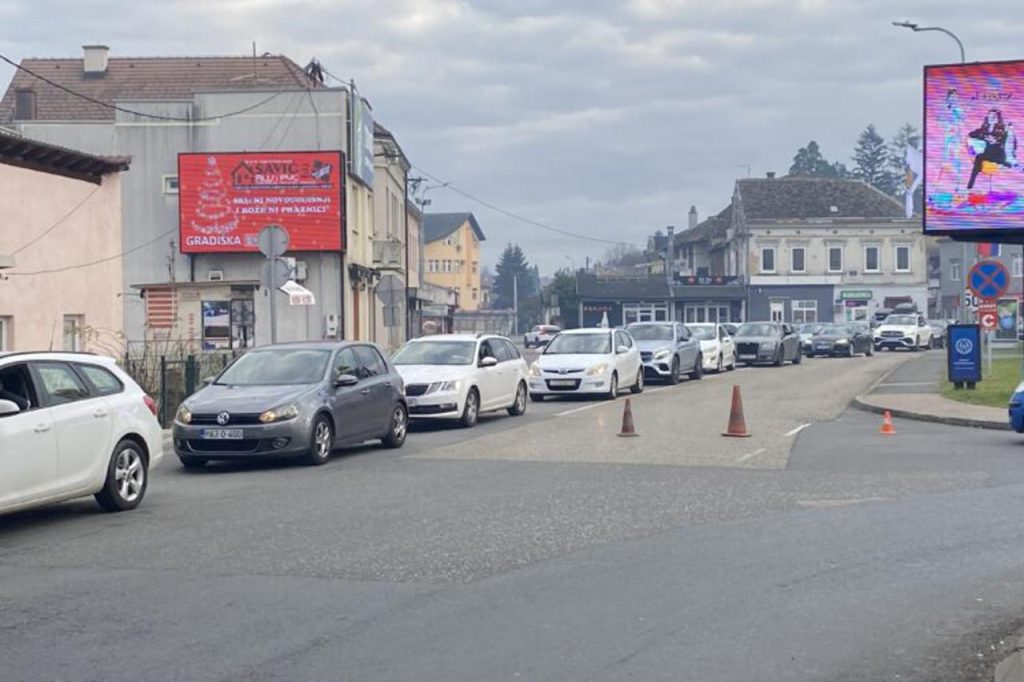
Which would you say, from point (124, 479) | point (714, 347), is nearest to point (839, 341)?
point (714, 347)

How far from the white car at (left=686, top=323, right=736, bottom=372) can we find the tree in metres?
117

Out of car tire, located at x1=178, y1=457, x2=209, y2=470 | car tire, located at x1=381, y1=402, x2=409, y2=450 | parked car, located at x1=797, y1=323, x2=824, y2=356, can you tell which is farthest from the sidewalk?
parked car, located at x1=797, y1=323, x2=824, y2=356

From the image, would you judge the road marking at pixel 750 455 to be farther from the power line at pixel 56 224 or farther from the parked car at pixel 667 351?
the parked car at pixel 667 351

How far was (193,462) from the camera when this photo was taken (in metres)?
15.9

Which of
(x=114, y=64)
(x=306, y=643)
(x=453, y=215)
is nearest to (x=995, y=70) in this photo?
(x=306, y=643)

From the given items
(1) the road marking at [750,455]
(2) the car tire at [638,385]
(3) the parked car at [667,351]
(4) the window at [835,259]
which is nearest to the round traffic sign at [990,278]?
(2) the car tire at [638,385]

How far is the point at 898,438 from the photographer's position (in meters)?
19.2

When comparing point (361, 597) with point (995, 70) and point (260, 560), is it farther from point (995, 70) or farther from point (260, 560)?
point (995, 70)

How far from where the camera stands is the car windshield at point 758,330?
46.0 metres

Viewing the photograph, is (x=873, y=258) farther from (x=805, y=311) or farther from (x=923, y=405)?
(x=923, y=405)

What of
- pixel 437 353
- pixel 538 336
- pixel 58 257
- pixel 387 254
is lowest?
pixel 538 336

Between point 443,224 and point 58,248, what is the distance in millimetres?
116900

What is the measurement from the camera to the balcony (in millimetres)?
51094

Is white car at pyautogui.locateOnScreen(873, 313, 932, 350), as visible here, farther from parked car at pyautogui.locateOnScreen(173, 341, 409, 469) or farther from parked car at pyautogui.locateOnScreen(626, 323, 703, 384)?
parked car at pyautogui.locateOnScreen(173, 341, 409, 469)
